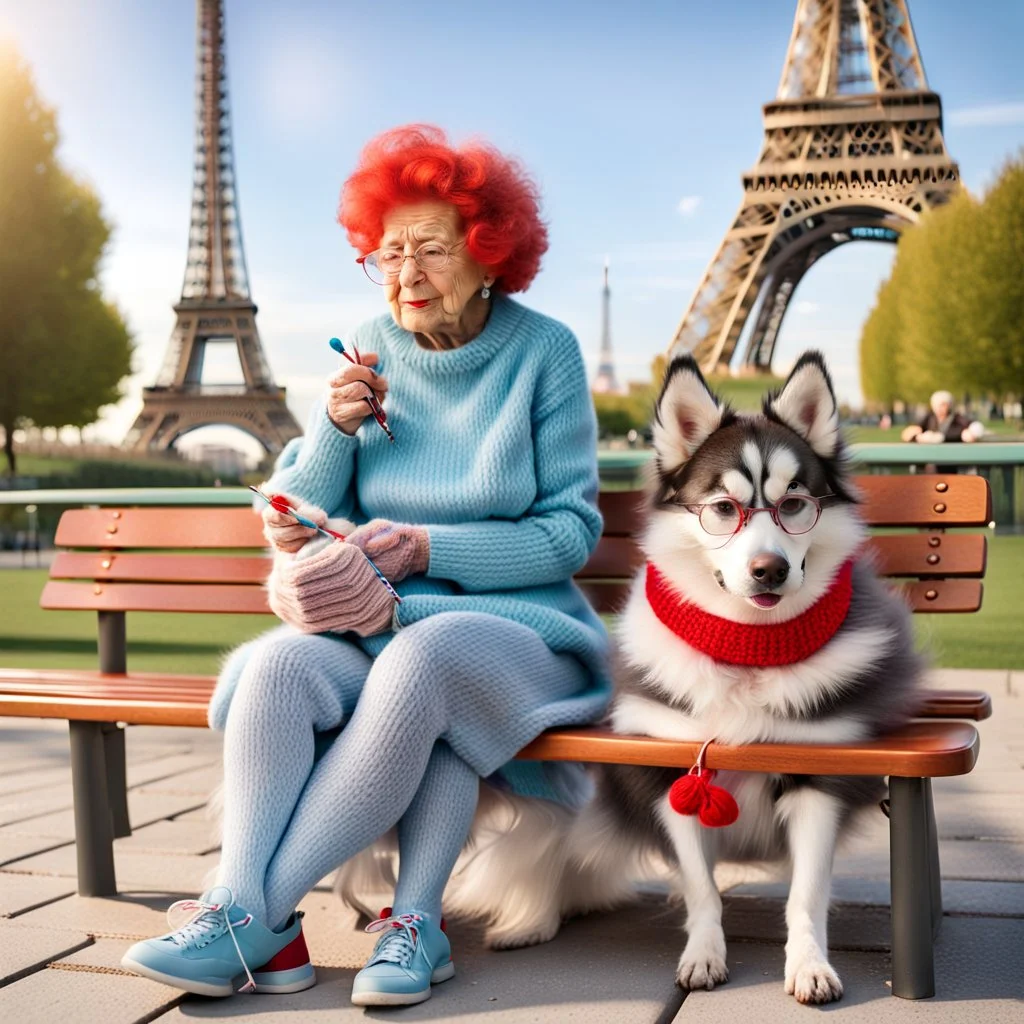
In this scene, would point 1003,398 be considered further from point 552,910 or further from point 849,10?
point 552,910

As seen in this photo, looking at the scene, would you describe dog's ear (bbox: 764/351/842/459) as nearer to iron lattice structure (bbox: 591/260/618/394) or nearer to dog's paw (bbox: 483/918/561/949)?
dog's paw (bbox: 483/918/561/949)

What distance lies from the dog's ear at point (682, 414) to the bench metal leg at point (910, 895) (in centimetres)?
61

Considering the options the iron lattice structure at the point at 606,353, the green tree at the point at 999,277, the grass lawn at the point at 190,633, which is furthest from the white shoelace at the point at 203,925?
the iron lattice structure at the point at 606,353

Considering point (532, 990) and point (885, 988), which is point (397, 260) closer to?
point (532, 990)

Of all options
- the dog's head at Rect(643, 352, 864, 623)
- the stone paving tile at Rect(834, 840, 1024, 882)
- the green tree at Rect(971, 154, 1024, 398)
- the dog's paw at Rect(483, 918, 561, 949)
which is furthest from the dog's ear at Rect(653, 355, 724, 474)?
the green tree at Rect(971, 154, 1024, 398)

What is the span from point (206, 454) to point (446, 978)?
927 cm

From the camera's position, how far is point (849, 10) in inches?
827

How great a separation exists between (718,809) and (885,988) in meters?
0.39

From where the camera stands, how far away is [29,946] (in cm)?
230

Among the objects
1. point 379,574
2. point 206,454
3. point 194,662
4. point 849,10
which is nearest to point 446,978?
point 379,574

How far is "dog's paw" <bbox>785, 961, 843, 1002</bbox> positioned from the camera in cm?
195

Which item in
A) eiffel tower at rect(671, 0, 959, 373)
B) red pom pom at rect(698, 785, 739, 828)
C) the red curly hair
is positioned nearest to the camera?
red pom pom at rect(698, 785, 739, 828)

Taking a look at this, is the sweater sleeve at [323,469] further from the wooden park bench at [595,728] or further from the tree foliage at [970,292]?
the tree foliage at [970,292]

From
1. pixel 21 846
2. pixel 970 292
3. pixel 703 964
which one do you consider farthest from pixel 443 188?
pixel 970 292
